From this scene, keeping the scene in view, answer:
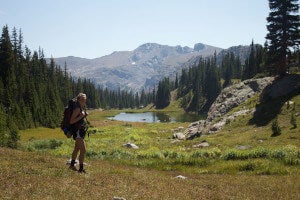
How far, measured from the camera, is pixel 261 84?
56438mm

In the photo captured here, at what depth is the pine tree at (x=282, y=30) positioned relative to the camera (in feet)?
162

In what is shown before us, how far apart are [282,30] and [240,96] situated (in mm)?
12647

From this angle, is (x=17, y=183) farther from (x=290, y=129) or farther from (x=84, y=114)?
(x=290, y=129)

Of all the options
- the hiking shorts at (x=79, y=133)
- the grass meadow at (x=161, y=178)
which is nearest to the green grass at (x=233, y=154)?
the grass meadow at (x=161, y=178)

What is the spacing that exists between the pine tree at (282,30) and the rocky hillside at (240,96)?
3.82m

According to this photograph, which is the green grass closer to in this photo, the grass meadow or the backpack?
the grass meadow

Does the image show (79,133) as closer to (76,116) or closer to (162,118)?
(76,116)

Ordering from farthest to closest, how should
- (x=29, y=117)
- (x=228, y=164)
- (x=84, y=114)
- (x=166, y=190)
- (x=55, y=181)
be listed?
(x=29, y=117) → (x=228, y=164) → (x=84, y=114) → (x=166, y=190) → (x=55, y=181)

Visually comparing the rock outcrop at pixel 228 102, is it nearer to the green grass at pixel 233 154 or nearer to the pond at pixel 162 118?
the green grass at pixel 233 154

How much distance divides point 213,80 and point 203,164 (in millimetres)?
156261

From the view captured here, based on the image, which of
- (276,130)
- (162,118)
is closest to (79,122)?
(276,130)

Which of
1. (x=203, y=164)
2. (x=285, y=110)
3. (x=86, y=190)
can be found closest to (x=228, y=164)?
(x=203, y=164)

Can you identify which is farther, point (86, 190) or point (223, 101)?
point (223, 101)

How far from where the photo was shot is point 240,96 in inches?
2235
